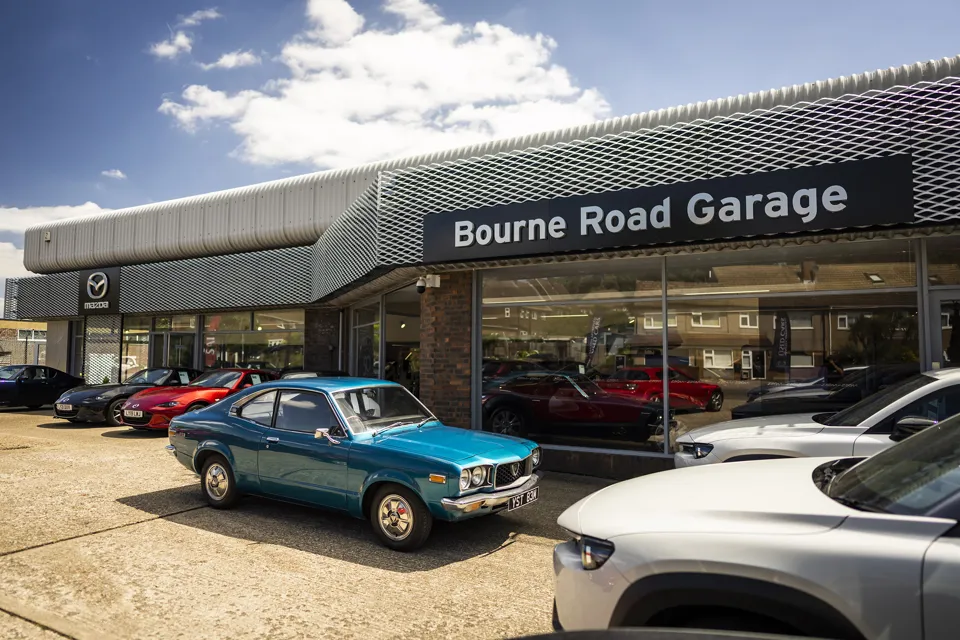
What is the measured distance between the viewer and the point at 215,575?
4664 mm

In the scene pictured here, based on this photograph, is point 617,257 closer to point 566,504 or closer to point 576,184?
point 576,184

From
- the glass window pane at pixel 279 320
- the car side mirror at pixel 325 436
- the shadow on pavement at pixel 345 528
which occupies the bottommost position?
the shadow on pavement at pixel 345 528

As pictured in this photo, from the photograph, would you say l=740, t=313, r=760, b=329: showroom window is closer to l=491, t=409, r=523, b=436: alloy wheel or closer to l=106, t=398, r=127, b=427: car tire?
l=491, t=409, r=523, b=436: alloy wheel

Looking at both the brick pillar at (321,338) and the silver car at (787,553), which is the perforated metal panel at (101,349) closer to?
the brick pillar at (321,338)

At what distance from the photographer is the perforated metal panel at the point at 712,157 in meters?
6.49

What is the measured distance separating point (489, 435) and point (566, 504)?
1.43 meters

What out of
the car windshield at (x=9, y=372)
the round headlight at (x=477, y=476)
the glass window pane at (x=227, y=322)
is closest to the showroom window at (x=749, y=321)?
the round headlight at (x=477, y=476)

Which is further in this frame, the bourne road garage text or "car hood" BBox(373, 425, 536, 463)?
the bourne road garage text

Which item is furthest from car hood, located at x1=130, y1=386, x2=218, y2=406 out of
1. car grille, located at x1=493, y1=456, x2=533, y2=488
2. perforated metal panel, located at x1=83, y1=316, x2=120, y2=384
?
perforated metal panel, located at x1=83, y1=316, x2=120, y2=384

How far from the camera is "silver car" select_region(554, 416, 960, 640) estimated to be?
2010 mm

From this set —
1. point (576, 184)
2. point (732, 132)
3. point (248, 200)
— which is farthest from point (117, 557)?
point (248, 200)

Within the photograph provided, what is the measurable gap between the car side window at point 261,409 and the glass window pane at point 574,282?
4.07 metres

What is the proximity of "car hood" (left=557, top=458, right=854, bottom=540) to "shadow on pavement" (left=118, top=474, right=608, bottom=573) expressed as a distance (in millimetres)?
2449

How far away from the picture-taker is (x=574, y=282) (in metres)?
9.21
